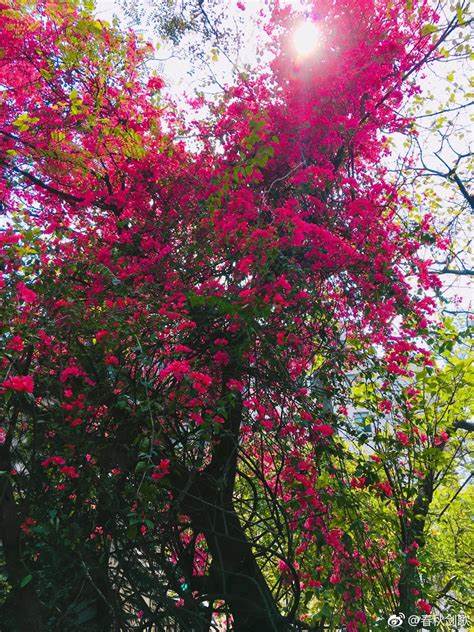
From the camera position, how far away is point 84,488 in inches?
115

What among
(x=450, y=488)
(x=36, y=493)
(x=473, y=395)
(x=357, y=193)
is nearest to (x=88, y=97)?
(x=357, y=193)

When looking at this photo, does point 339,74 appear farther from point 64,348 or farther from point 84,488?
point 84,488

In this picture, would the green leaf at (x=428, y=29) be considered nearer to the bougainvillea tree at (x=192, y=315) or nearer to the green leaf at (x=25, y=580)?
the bougainvillea tree at (x=192, y=315)

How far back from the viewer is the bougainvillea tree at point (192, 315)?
297 cm

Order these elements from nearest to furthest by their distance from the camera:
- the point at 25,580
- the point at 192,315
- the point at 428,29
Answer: the point at 25,580 < the point at 192,315 < the point at 428,29

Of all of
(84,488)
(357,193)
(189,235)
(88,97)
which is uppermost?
(88,97)

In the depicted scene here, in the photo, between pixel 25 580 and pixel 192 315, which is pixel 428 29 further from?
pixel 25 580

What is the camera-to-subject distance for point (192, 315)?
348 centimetres

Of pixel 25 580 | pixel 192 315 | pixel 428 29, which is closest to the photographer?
pixel 25 580

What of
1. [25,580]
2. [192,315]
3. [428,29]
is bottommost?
[25,580]

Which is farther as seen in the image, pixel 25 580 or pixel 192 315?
pixel 192 315

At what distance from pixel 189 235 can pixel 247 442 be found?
6.11ft

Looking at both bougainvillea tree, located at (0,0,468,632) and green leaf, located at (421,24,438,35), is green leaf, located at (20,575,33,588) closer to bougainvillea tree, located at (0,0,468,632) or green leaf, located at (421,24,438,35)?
bougainvillea tree, located at (0,0,468,632)

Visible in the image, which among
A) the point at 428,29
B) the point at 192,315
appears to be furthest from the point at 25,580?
the point at 428,29
